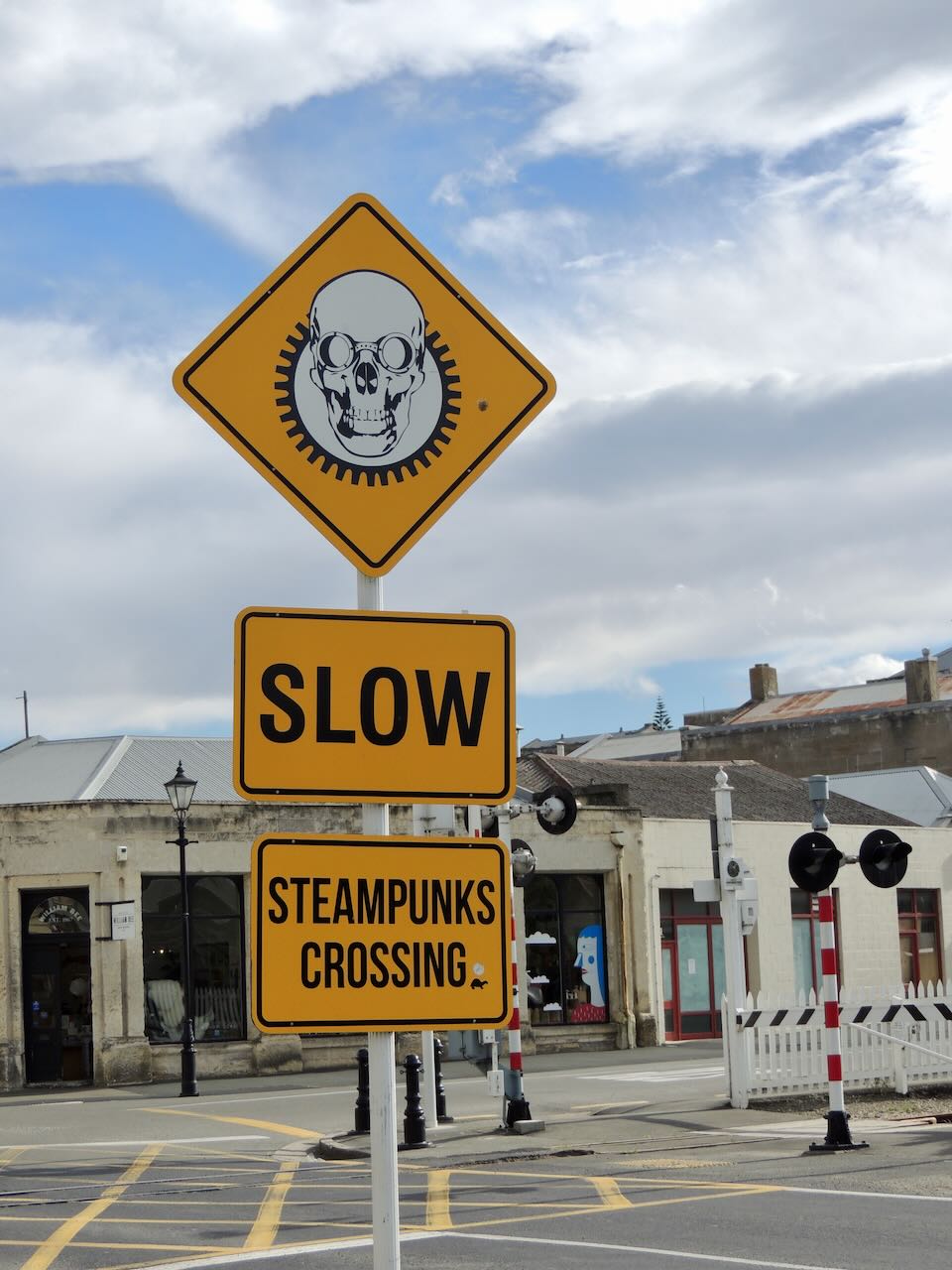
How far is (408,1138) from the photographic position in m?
17.0

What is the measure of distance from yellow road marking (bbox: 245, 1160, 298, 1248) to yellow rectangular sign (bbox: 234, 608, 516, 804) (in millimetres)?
→ 8143

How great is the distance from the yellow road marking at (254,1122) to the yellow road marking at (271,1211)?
3.21 meters

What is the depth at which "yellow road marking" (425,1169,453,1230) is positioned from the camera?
11.7 metres

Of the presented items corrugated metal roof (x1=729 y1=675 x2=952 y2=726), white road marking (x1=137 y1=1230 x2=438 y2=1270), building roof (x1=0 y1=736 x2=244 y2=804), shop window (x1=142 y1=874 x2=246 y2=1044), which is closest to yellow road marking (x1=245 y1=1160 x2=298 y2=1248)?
white road marking (x1=137 y1=1230 x2=438 y2=1270)

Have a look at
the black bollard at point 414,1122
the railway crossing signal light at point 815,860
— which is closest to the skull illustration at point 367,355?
the railway crossing signal light at point 815,860

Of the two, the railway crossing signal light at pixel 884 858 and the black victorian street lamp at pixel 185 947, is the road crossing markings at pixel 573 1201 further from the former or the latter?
the black victorian street lamp at pixel 185 947

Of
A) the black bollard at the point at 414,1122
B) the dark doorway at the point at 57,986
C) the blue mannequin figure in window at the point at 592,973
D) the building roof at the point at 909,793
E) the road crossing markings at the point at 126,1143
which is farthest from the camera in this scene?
the building roof at the point at 909,793

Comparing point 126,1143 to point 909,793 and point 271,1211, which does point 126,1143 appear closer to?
point 271,1211

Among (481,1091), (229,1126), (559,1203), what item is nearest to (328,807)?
(481,1091)

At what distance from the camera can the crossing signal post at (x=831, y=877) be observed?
1561cm

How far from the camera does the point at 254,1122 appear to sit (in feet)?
70.7

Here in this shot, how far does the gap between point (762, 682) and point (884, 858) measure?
56338 mm

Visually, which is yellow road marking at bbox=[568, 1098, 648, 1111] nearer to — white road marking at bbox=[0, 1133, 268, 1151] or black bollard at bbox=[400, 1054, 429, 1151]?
white road marking at bbox=[0, 1133, 268, 1151]

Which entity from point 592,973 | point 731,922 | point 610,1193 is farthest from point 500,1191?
point 592,973
